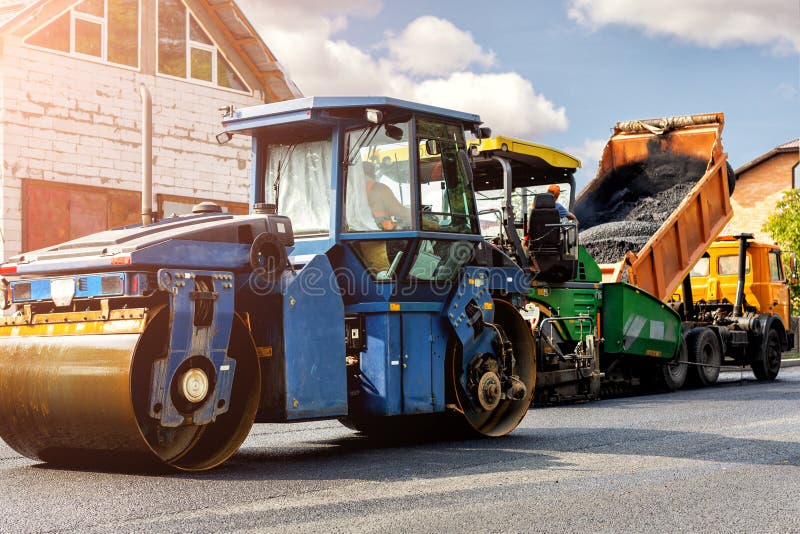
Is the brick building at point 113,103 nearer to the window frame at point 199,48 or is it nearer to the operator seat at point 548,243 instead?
the window frame at point 199,48

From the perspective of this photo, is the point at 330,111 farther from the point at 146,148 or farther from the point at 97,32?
the point at 97,32

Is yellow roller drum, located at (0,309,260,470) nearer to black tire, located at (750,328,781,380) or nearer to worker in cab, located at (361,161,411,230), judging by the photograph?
worker in cab, located at (361,161,411,230)

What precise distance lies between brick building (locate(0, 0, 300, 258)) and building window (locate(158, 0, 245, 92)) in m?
0.02

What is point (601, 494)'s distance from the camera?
22.0 feet

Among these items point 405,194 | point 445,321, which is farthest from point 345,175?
point 445,321

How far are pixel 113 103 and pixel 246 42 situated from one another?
3.28m

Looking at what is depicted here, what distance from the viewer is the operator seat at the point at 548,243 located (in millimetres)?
12352

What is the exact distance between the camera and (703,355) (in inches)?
658

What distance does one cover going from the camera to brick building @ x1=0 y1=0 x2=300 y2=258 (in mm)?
17172

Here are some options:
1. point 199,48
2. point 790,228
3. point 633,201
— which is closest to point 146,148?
point 199,48

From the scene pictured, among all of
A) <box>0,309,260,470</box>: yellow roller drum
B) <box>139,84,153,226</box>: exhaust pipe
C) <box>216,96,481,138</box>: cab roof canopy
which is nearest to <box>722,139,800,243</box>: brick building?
<box>139,84,153,226</box>: exhaust pipe

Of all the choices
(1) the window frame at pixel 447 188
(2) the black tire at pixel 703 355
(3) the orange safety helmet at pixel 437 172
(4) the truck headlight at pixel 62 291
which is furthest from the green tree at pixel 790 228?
(4) the truck headlight at pixel 62 291

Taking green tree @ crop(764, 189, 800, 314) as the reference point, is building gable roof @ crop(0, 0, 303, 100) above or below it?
above

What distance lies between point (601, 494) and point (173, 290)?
2.96 meters
